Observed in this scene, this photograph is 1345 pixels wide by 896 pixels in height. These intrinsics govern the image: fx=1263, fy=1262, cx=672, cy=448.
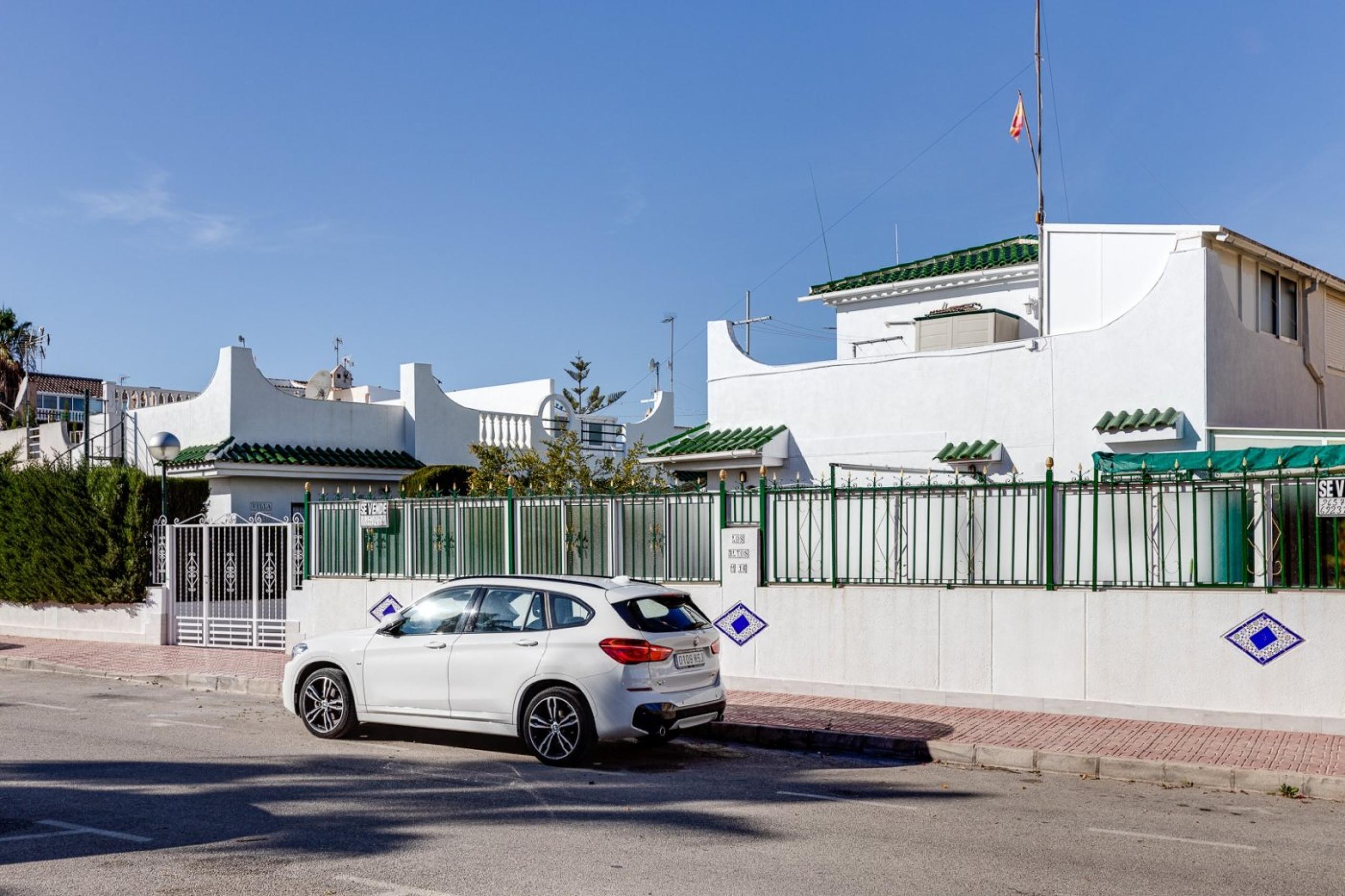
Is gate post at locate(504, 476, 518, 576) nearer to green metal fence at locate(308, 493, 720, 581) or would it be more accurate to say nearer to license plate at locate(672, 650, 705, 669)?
green metal fence at locate(308, 493, 720, 581)

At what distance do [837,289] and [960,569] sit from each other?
1340 cm

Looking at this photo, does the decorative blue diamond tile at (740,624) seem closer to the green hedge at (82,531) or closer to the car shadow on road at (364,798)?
the car shadow on road at (364,798)

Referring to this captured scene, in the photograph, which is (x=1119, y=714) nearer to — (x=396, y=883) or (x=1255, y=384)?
(x=396, y=883)

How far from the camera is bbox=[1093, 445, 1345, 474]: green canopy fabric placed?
14.8 meters

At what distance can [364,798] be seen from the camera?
9102mm

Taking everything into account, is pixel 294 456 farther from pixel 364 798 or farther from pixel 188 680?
pixel 364 798

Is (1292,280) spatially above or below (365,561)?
above

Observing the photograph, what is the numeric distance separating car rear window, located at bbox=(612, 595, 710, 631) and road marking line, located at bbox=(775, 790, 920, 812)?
→ 6.18ft

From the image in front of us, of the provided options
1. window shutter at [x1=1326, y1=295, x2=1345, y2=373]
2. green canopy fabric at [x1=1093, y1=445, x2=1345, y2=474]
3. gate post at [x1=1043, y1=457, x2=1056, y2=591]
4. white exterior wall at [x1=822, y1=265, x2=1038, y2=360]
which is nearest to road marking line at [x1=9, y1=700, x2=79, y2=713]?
gate post at [x1=1043, y1=457, x2=1056, y2=591]

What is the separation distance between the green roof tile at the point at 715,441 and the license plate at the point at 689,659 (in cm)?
1109

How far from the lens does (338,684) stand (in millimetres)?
11938

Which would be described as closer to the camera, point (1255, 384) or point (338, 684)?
point (338, 684)

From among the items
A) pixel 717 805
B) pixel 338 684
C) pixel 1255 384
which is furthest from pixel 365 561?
pixel 1255 384

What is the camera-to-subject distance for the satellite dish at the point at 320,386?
33.8 m
